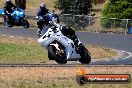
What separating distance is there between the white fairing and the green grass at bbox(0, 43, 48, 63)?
17.5ft

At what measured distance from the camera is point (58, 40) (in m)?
14.4

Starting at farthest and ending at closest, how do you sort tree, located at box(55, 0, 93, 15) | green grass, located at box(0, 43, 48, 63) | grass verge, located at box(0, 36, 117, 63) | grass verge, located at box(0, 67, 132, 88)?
tree, located at box(55, 0, 93, 15) < grass verge, located at box(0, 36, 117, 63) < green grass, located at box(0, 43, 48, 63) < grass verge, located at box(0, 67, 132, 88)

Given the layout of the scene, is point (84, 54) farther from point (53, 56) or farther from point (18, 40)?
point (18, 40)

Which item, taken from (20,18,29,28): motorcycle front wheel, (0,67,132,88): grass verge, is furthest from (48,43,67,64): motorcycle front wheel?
(20,18,29,28): motorcycle front wheel

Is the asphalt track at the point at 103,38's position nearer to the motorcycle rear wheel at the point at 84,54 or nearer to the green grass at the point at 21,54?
the green grass at the point at 21,54

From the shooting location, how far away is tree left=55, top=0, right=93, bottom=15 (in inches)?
1748

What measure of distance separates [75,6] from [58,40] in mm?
30211

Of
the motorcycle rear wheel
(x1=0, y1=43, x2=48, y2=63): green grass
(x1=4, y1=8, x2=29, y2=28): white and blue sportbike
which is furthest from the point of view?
(x1=4, y1=8, x2=29, y2=28): white and blue sportbike

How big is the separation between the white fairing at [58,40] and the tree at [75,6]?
97.5 feet

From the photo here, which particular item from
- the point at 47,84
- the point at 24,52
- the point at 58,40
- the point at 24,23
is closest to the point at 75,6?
the point at 24,23

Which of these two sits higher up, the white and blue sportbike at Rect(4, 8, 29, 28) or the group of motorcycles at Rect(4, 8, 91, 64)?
the group of motorcycles at Rect(4, 8, 91, 64)

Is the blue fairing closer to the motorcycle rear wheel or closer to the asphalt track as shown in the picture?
the motorcycle rear wheel

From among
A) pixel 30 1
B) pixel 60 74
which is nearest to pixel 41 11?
pixel 60 74

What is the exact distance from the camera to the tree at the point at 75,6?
4441 cm
